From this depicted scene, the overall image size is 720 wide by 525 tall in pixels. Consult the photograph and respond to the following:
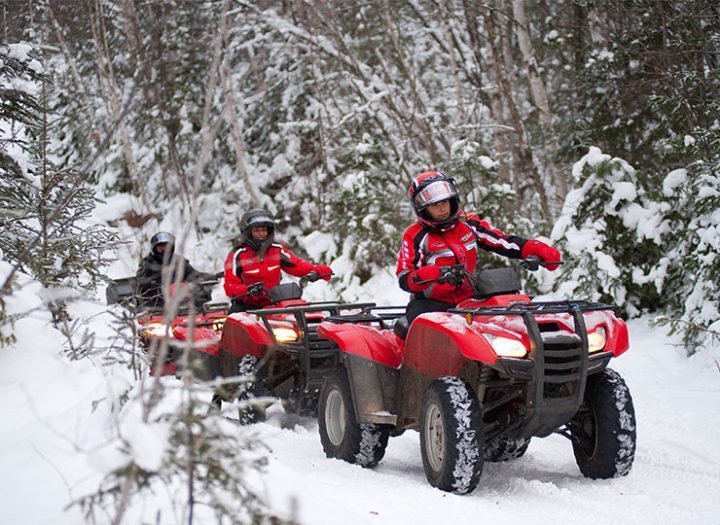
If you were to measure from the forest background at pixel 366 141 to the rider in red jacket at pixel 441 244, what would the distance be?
1575 millimetres

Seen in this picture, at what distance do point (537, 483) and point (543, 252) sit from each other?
169 cm

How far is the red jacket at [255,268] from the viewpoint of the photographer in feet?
27.9

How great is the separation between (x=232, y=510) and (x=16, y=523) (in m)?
1.13

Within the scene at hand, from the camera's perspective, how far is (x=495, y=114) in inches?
615

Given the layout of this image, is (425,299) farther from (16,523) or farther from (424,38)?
(424,38)

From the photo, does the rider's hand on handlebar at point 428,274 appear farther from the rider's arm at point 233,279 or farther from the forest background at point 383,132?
the rider's arm at point 233,279

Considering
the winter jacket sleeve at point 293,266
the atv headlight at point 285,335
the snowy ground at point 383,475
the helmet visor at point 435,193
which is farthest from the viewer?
the winter jacket sleeve at point 293,266

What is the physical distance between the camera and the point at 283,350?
22.1ft

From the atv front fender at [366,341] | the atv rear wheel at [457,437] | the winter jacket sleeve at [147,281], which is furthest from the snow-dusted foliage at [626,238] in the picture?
the atv rear wheel at [457,437]

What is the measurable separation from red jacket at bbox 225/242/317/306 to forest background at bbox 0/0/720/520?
79cm

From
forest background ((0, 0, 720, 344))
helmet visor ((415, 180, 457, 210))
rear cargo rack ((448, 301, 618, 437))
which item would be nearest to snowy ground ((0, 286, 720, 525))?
rear cargo rack ((448, 301, 618, 437))

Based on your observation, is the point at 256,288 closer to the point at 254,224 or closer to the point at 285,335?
the point at 254,224

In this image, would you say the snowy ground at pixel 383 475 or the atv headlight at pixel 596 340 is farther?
the atv headlight at pixel 596 340

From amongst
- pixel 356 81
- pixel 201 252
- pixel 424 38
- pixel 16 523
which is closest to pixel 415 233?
pixel 16 523
